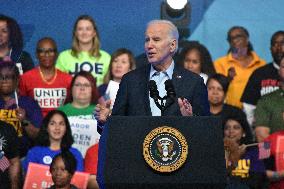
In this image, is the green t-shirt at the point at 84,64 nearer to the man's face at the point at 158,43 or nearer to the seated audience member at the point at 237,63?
the seated audience member at the point at 237,63

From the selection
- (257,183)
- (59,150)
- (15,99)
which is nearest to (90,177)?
(59,150)

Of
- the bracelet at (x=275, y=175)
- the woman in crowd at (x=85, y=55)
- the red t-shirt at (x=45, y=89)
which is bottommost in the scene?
the bracelet at (x=275, y=175)

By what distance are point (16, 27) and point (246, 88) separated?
2387mm

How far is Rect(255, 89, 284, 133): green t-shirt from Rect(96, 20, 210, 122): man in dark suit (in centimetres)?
286

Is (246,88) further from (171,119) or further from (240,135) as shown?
(171,119)

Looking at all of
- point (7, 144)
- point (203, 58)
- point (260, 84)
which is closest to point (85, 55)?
point (203, 58)

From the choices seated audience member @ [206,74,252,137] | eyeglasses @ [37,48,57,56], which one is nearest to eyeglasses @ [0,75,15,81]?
eyeglasses @ [37,48,57,56]

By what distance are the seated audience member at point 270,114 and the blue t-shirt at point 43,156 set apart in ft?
5.34

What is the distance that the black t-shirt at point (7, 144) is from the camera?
19.6 ft

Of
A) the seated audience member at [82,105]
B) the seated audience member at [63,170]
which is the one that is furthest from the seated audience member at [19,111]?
the seated audience member at [63,170]

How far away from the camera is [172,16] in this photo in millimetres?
7258

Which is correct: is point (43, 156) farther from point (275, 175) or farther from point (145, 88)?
point (145, 88)

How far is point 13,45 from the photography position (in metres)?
7.07

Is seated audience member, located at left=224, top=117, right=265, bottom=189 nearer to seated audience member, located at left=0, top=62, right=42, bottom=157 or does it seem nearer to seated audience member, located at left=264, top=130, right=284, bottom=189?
seated audience member, located at left=264, top=130, right=284, bottom=189
